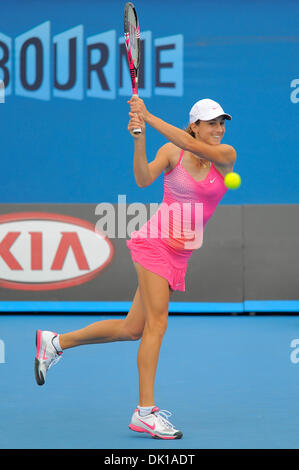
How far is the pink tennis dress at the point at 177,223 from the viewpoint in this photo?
408 cm

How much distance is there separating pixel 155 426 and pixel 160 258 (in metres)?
0.83

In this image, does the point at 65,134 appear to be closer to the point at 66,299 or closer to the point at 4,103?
the point at 4,103

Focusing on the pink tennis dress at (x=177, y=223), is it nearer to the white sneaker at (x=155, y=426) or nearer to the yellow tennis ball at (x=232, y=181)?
the yellow tennis ball at (x=232, y=181)

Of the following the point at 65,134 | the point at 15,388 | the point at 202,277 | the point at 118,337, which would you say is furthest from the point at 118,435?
the point at 65,134

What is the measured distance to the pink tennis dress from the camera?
13.4 feet

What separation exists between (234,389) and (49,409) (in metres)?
1.20

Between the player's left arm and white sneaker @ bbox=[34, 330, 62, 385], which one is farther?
white sneaker @ bbox=[34, 330, 62, 385]

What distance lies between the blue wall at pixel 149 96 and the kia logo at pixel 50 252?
61 cm

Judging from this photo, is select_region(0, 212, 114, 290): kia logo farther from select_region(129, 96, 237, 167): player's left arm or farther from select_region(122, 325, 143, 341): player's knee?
select_region(129, 96, 237, 167): player's left arm

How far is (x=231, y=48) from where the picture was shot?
8.92 meters
